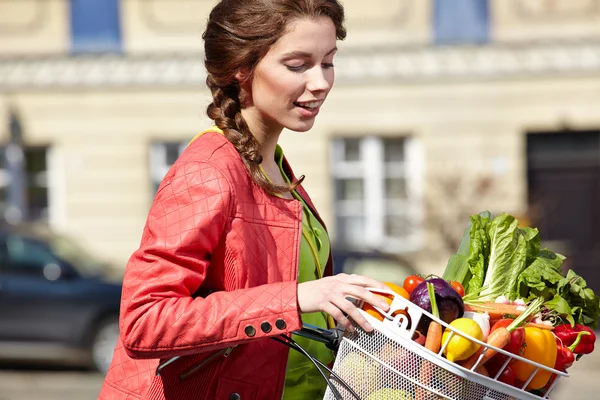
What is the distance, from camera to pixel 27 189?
698 inches

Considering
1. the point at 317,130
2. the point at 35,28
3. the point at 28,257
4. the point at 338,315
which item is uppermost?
the point at 35,28

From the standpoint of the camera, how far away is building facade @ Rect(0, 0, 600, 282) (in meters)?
17.1

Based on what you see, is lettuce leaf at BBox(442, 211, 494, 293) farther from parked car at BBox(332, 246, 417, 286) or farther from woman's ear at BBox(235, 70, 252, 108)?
parked car at BBox(332, 246, 417, 286)

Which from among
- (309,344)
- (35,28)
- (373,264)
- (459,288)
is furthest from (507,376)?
(35,28)

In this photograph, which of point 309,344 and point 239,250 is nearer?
point 239,250

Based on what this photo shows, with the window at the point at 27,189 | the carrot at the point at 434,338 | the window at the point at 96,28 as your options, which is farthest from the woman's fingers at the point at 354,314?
the window at the point at 96,28

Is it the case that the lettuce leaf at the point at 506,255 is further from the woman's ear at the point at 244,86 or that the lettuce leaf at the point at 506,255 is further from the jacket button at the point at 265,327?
the woman's ear at the point at 244,86

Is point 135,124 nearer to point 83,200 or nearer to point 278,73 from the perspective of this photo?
point 83,200

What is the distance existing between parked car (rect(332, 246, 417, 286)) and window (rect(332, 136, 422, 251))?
572 cm

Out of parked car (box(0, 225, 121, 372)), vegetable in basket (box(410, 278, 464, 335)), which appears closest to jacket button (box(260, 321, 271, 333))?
vegetable in basket (box(410, 278, 464, 335))

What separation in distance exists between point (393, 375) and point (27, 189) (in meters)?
16.3

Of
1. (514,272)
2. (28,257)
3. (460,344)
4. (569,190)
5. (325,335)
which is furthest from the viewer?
(569,190)

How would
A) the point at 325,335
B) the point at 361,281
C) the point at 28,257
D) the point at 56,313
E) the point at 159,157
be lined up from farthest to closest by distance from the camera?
the point at 159,157
the point at 28,257
the point at 56,313
the point at 325,335
the point at 361,281

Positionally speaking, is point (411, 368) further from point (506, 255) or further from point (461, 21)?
point (461, 21)
